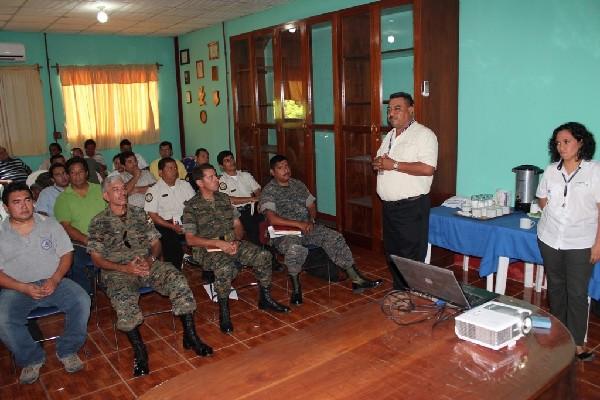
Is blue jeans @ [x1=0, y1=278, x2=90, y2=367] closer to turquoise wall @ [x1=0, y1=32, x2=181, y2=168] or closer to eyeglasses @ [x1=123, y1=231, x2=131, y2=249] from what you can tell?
eyeglasses @ [x1=123, y1=231, x2=131, y2=249]

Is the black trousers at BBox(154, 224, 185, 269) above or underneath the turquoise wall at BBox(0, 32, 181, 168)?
underneath

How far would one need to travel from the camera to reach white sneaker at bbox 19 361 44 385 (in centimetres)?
308

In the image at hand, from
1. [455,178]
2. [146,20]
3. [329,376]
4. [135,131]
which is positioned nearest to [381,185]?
[455,178]

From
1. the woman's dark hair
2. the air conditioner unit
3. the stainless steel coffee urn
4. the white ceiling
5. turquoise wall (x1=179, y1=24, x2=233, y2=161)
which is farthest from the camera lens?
turquoise wall (x1=179, y1=24, x2=233, y2=161)

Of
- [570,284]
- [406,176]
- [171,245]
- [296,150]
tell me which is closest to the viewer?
[570,284]

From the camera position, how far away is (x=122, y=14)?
6.69 metres

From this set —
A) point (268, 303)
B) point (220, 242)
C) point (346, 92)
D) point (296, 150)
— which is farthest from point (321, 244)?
point (296, 150)

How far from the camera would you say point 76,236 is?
13.0 feet

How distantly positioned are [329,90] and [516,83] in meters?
2.25

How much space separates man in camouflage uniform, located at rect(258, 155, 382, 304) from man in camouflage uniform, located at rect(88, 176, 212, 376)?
39.4 inches

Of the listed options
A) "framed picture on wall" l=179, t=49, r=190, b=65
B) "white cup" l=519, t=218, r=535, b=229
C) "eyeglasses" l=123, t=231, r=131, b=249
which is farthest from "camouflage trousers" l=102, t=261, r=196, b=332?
"framed picture on wall" l=179, t=49, r=190, b=65

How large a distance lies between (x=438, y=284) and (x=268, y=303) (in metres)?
2.09

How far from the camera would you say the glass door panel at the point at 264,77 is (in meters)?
6.43

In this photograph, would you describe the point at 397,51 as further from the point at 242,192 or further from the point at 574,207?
the point at 574,207
